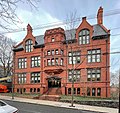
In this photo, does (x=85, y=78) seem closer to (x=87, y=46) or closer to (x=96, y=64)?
(x=96, y=64)

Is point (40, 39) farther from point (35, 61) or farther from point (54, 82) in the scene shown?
point (54, 82)

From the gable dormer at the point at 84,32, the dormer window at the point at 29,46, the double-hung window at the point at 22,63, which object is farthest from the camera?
the double-hung window at the point at 22,63

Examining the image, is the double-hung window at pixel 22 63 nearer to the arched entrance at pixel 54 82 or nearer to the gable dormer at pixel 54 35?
the arched entrance at pixel 54 82

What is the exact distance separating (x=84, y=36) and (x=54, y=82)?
1072 cm

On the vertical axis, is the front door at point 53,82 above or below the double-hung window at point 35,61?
below

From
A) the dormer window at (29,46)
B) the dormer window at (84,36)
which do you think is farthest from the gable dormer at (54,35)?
the dormer window at (29,46)

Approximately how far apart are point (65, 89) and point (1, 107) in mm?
25613

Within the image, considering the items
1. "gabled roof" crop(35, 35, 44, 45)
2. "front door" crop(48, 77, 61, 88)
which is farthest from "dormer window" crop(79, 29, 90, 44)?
"gabled roof" crop(35, 35, 44, 45)

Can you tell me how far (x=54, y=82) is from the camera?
34.1m

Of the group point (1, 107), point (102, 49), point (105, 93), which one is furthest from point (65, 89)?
point (1, 107)

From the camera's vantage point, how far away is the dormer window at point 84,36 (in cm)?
3098

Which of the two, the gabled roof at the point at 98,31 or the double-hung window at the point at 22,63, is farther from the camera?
the double-hung window at the point at 22,63

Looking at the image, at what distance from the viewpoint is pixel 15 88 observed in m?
39.0

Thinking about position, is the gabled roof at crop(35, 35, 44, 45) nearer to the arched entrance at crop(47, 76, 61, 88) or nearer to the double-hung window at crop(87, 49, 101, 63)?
the arched entrance at crop(47, 76, 61, 88)
